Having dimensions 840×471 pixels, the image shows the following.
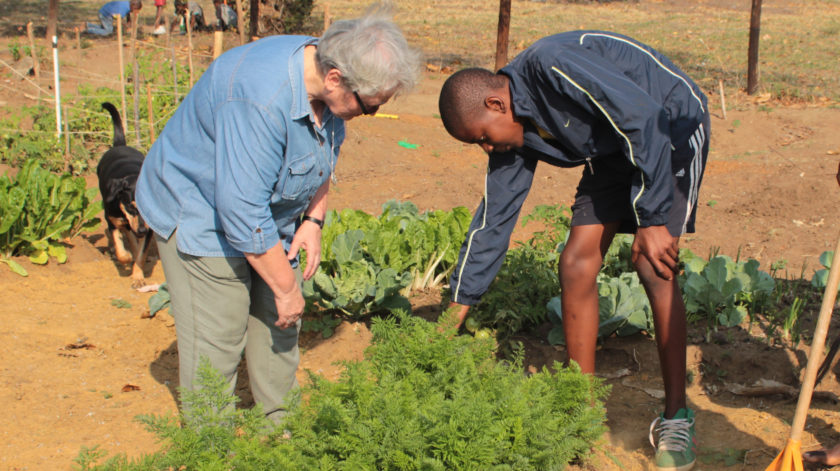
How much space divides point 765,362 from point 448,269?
78.0 inches

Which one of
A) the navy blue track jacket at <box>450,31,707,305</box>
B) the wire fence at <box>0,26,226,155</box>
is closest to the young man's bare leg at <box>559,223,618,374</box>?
the navy blue track jacket at <box>450,31,707,305</box>

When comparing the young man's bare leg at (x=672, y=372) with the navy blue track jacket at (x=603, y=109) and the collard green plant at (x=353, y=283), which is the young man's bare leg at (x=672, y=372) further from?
the collard green plant at (x=353, y=283)

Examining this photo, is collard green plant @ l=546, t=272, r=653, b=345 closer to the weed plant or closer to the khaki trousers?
the weed plant

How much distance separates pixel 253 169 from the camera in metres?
2.50

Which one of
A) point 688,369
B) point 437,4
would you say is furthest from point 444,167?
point 437,4

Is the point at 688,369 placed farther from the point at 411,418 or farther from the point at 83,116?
the point at 83,116

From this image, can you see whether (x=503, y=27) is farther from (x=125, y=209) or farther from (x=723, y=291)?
(x=723, y=291)

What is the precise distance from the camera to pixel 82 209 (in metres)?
5.80

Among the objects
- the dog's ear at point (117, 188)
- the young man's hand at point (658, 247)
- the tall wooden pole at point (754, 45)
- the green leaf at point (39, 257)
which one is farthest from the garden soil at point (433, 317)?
the tall wooden pole at point (754, 45)

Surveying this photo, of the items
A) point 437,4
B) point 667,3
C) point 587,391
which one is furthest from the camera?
point 667,3

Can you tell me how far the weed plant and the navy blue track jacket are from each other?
0.73m

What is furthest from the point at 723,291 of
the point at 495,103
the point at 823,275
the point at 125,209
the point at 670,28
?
the point at 670,28

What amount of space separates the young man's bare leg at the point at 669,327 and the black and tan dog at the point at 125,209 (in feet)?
12.6

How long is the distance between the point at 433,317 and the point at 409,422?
2.18m
